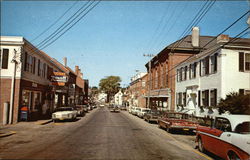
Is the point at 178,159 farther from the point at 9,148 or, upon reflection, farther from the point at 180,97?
the point at 180,97

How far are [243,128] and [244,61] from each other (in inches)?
589

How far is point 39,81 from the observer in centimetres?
2578

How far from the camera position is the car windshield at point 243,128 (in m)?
6.99

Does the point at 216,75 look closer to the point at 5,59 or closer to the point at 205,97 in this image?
the point at 205,97

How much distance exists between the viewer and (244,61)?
19969 millimetres

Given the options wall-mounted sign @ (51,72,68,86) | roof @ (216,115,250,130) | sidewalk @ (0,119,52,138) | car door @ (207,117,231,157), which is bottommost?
sidewalk @ (0,119,52,138)

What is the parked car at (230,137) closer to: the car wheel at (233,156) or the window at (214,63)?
the car wheel at (233,156)

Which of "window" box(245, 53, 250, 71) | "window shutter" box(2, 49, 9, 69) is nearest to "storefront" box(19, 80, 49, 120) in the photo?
"window shutter" box(2, 49, 9, 69)

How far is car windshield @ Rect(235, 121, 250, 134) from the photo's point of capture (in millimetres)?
6988

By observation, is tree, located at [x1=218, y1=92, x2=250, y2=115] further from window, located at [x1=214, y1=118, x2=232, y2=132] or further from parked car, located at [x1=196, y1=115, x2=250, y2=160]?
window, located at [x1=214, y1=118, x2=232, y2=132]

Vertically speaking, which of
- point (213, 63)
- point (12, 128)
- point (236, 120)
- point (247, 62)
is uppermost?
point (213, 63)

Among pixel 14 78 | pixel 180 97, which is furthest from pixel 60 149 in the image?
pixel 180 97

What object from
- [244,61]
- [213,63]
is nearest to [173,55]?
[213,63]

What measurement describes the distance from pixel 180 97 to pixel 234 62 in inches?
459
